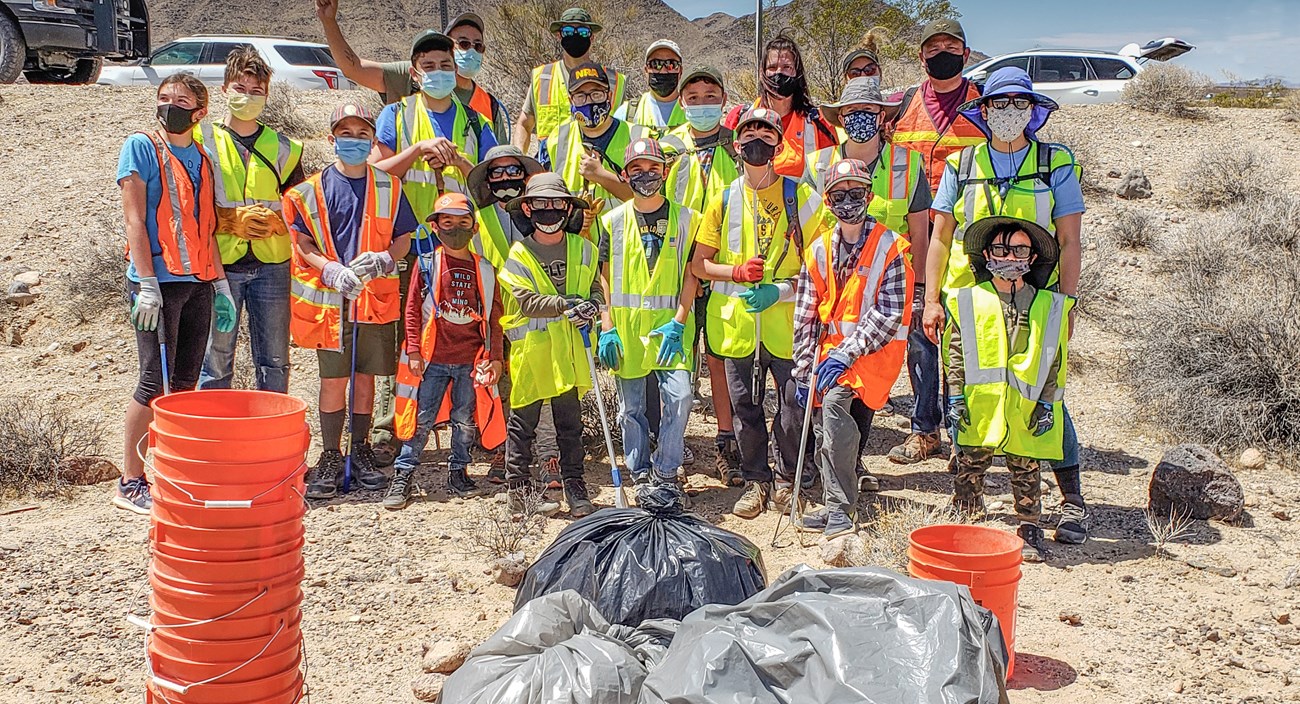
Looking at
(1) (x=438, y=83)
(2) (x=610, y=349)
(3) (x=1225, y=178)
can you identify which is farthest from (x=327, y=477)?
(3) (x=1225, y=178)

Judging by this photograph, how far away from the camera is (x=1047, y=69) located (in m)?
18.3

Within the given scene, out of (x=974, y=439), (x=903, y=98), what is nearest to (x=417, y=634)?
(x=974, y=439)

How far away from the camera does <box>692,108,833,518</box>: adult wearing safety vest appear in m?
5.58

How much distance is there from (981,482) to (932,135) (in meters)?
2.23

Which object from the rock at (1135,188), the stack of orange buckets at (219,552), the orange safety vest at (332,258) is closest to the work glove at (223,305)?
the orange safety vest at (332,258)

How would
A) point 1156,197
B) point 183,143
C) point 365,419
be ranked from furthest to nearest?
point 1156,197 → point 365,419 → point 183,143

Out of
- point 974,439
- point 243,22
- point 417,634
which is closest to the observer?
point 417,634

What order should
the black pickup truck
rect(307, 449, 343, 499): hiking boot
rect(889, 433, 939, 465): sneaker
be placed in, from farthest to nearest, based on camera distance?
the black pickup truck
rect(889, 433, 939, 465): sneaker
rect(307, 449, 343, 499): hiking boot

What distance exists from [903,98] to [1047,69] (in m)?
12.8

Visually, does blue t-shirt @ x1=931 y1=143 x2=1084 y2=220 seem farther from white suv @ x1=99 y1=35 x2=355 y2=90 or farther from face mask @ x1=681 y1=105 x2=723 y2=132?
white suv @ x1=99 y1=35 x2=355 y2=90

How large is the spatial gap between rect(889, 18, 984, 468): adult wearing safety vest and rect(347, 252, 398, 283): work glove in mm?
3006

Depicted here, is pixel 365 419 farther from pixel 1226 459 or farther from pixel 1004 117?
pixel 1226 459

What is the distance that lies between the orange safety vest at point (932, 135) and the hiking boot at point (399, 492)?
3.40 meters

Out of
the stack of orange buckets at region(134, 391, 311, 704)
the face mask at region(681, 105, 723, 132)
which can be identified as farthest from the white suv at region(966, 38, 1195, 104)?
the stack of orange buckets at region(134, 391, 311, 704)
